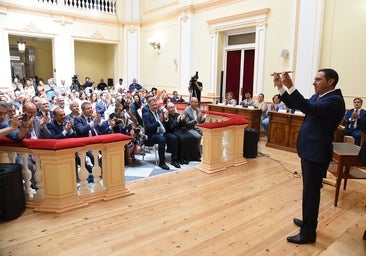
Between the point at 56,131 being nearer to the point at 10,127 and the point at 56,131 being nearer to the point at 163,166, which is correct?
the point at 10,127

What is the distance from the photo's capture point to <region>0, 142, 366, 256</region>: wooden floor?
2.45 m

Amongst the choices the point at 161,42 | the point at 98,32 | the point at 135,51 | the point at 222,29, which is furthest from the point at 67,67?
A: the point at 222,29

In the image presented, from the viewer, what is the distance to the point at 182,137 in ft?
16.0

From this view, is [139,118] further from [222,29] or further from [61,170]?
[222,29]

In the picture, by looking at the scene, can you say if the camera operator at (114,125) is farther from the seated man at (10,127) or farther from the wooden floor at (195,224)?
the seated man at (10,127)

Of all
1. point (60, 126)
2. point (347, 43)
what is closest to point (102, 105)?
point (60, 126)

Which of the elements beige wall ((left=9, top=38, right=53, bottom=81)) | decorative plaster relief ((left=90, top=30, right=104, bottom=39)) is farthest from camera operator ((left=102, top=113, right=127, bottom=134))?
beige wall ((left=9, top=38, right=53, bottom=81))

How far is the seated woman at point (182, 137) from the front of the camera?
491 cm

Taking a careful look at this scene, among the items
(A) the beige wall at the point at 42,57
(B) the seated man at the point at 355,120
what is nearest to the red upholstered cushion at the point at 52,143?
(B) the seated man at the point at 355,120

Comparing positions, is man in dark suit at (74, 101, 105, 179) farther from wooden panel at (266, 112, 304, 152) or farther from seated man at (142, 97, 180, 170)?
wooden panel at (266, 112, 304, 152)

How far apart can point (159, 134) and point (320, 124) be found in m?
2.87

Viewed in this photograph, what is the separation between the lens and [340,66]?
6.27 metres

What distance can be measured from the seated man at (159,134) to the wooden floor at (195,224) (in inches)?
29.0

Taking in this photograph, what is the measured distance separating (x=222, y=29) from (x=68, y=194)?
7.30m
